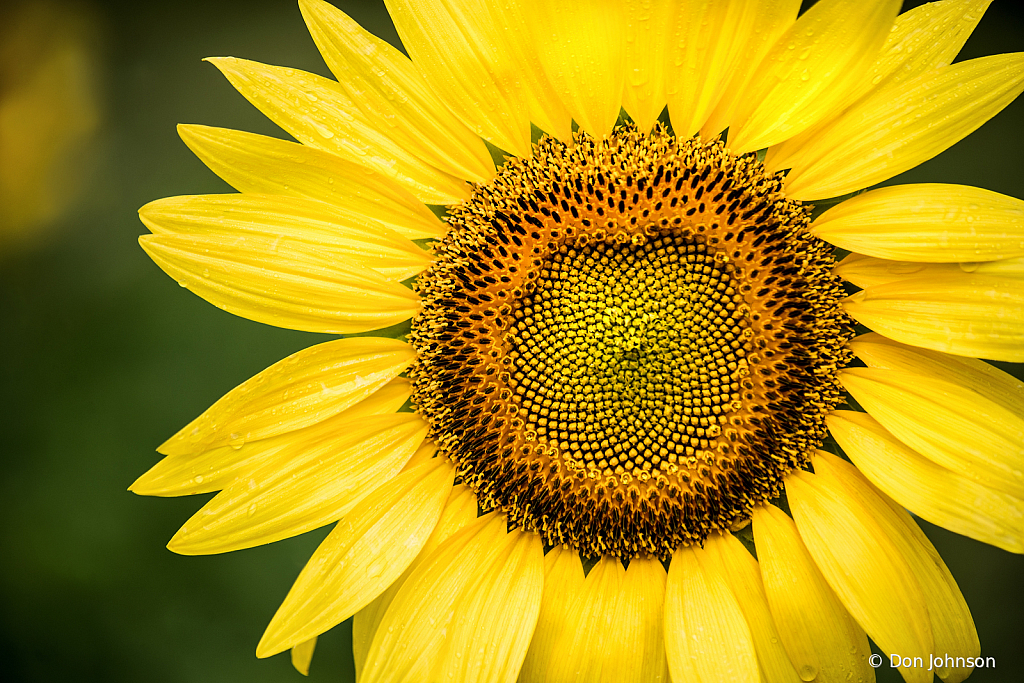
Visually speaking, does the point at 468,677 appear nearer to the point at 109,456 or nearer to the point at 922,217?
the point at 922,217

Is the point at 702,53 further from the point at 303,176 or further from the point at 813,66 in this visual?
the point at 303,176

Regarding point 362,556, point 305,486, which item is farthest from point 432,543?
point 305,486

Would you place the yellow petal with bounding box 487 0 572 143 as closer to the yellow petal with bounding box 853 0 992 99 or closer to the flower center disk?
the flower center disk

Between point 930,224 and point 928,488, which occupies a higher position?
→ point 930,224

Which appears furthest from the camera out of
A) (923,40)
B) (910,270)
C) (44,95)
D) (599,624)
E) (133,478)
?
(44,95)

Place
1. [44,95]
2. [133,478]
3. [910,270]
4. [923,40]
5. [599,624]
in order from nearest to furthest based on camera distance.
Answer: [923,40] < [910,270] < [599,624] < [133,478] < [44,95]

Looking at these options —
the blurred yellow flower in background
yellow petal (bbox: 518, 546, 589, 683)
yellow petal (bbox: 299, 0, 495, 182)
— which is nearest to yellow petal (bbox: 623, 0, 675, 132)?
yellow petal (bbox: 299, 0, 495, 182)

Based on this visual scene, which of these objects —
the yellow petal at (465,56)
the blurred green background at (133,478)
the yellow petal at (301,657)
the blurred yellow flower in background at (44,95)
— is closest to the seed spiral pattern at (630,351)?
the yellow petal at (465,56)
